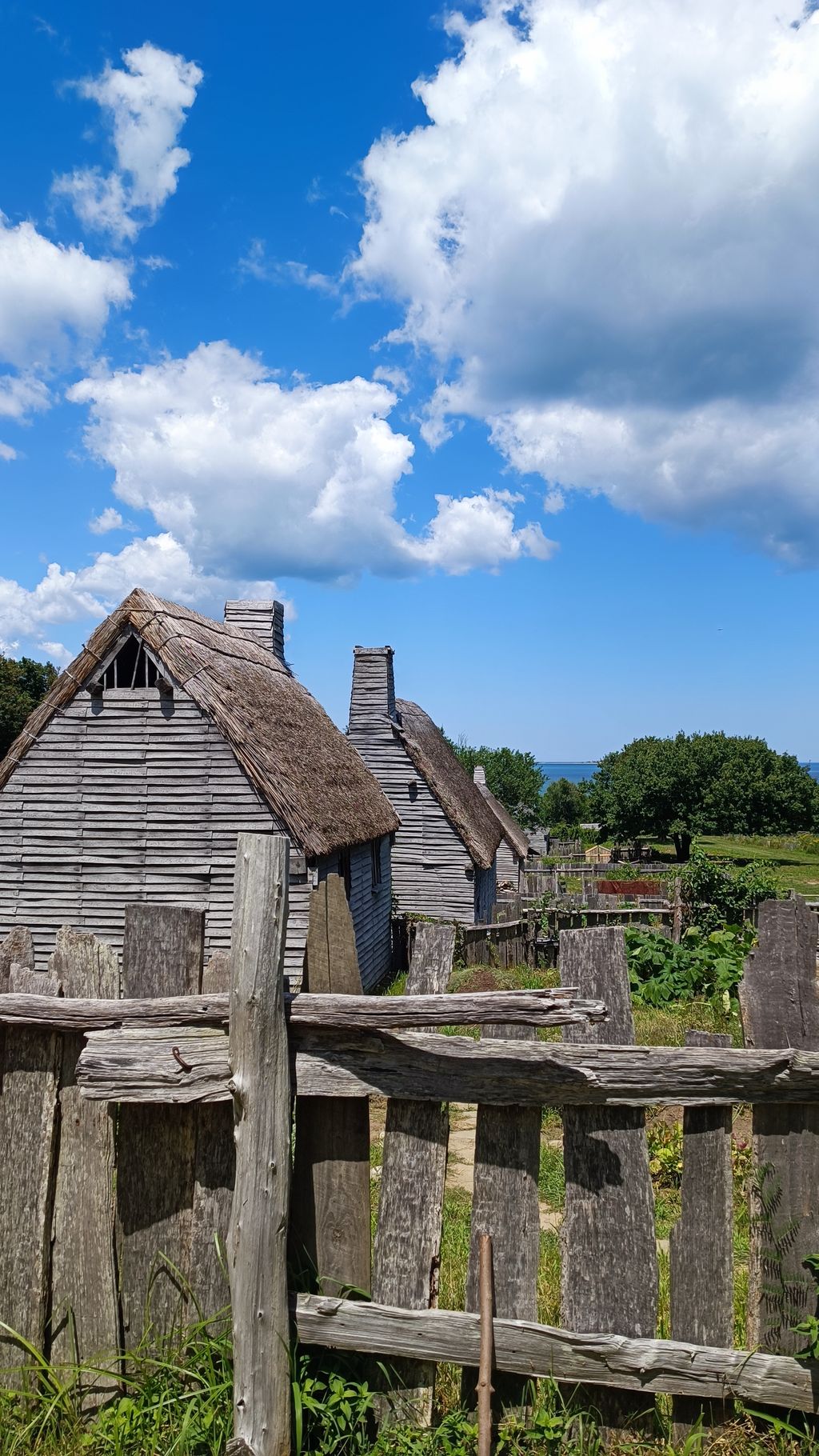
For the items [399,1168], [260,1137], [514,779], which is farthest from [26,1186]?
[514,779]

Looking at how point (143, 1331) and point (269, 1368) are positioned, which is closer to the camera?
point (269, 1368)

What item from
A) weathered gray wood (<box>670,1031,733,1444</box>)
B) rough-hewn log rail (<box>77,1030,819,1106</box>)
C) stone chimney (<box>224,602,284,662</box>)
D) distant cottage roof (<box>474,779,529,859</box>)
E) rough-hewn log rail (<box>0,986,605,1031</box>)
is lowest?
weathered gray wood (<box>670,1031,733,1444</box>)

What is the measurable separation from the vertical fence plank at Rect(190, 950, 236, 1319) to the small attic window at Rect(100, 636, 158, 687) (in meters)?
9.60

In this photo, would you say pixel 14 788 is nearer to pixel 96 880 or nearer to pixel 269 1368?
pixel 96 880

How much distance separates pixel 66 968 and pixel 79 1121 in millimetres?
552

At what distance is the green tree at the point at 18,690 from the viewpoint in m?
40.9

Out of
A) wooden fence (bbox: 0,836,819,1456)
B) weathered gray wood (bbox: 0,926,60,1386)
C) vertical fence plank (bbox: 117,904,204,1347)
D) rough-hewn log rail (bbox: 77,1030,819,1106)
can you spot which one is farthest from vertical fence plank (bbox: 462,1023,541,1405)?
weathered gray wood (bbox: 0,926,60,1386)

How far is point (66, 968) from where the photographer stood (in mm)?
3283

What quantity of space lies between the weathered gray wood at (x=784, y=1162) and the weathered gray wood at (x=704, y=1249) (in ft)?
0.40

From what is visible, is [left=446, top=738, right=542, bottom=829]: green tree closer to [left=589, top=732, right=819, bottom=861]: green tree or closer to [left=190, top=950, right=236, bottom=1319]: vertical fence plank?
[left=589, top=732, right=819, bottom=861]: green tree

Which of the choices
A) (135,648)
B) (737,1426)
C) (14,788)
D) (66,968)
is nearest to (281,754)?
(135,648)

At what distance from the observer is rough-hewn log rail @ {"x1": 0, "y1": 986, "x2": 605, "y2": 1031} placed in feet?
8.59

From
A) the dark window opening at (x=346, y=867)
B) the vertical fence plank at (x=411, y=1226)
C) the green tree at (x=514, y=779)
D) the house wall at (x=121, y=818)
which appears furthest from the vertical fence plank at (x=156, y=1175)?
the green tree at (x=514, y=779)

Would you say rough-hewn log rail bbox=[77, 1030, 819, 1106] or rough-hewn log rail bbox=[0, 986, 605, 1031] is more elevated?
rough-hewn log rail bbox=[0, 986, 605, 1031]
